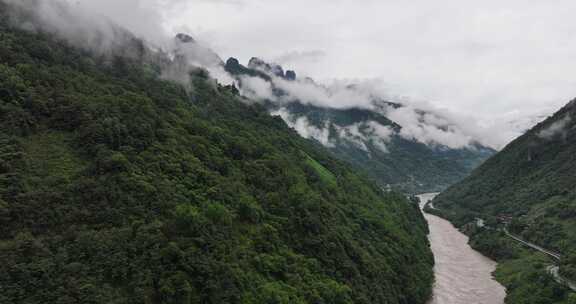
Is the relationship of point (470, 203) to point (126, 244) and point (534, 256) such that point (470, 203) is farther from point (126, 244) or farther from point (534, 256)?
point (126, 244)

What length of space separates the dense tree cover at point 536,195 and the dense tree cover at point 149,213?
41078mm

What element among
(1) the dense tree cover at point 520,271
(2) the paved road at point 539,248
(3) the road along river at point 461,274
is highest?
(2) the paved road at point 539,248

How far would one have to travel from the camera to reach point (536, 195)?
466ft

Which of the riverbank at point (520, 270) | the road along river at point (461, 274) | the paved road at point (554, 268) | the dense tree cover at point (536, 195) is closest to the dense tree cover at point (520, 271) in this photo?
the riverbank at point (520, 270)

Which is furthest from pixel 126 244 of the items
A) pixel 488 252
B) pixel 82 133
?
pixel 488 252

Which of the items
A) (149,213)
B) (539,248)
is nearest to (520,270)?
(539,248)

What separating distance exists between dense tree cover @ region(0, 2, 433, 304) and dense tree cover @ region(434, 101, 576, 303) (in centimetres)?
4108

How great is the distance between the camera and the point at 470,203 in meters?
181

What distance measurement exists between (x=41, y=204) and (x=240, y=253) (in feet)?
71.6

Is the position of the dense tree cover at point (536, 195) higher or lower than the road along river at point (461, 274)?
higher

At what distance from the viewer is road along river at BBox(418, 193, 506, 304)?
77625 millimetres

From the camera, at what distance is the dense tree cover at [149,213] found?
111 ft

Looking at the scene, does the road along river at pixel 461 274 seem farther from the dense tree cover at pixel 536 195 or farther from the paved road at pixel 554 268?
the paved road at pixel 554 268

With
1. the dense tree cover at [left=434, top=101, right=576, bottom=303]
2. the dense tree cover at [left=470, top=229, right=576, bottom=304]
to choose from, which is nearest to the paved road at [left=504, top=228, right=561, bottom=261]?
the dense tree cover at [left=434, top=101, right=576, bottom=303]
